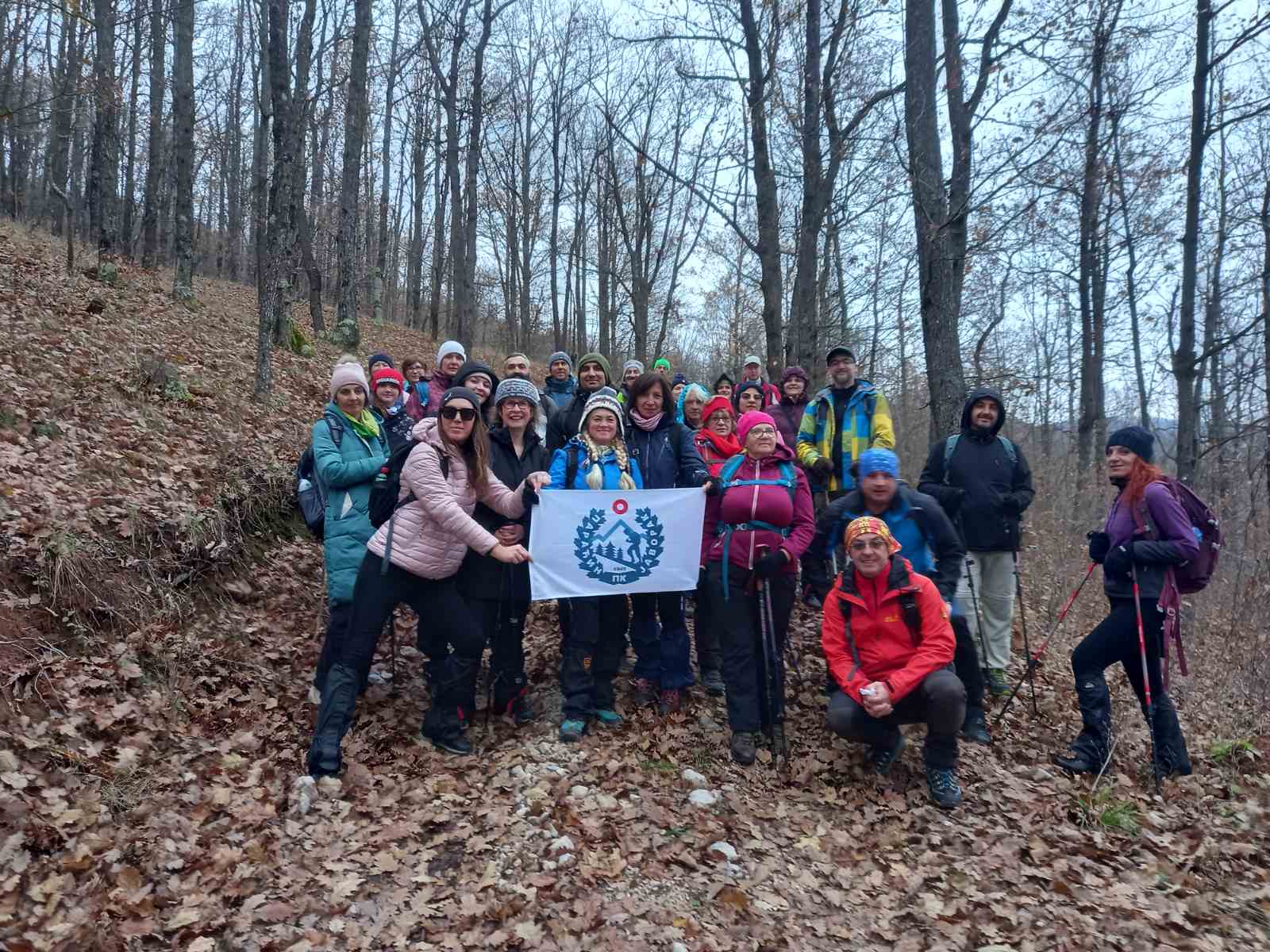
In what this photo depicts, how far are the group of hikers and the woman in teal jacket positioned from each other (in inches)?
0.6

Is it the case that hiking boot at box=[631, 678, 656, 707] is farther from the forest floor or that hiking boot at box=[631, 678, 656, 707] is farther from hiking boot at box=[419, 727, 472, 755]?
hiking boot at box=[419, 727, 472, 755]

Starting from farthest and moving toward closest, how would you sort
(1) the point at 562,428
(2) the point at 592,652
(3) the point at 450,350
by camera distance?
(3) the point at 450,350 → (1) the point at 562,428 → (2) the point at 592,652

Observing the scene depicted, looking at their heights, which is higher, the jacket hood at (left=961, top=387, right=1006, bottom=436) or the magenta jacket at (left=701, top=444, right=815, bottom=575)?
the jacket hood at (left=961, top=387, right=1006, bottom=436)

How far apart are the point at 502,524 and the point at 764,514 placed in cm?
202

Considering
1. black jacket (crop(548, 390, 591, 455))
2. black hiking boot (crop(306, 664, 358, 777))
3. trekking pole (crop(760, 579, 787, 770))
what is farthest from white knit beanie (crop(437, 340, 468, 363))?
trekking pole (crop(760, 579, 787, 770))

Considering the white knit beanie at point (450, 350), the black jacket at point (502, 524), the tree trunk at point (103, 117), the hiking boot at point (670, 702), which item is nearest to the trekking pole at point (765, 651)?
the hiking boot at point (670, 702)

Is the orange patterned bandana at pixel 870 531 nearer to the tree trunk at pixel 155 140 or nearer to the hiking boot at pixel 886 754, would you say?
the hiking boot at pixel 886 754

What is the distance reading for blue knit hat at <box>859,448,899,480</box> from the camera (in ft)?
17.1

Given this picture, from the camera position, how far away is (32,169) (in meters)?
28.9

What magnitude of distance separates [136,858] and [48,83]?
84.4 feet

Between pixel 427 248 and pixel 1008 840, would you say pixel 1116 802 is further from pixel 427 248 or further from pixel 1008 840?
pixel 427 248

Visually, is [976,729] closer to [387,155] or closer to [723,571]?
[723,571]

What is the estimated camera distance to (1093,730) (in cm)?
530

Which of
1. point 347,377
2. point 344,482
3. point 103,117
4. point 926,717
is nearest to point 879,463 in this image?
point 926,717
